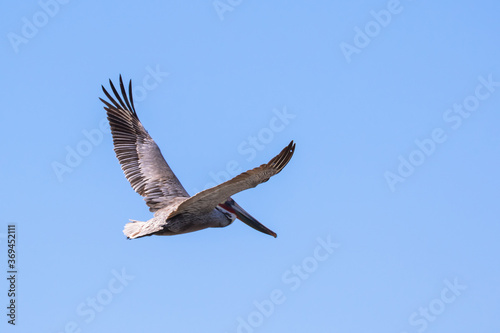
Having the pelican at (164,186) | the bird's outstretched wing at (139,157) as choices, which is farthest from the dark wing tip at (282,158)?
the bird's outstretched wing at (139,157)

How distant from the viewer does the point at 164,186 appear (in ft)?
39.9

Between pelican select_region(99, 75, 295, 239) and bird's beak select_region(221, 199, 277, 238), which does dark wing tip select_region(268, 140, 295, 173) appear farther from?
bird's beak select_region(221, 199, 277, 238)

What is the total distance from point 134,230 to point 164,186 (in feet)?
5.24

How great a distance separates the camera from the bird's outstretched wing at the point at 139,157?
12086mm

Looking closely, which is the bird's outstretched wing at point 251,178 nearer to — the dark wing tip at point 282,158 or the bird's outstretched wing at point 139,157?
the dark wing tip at point 282,158

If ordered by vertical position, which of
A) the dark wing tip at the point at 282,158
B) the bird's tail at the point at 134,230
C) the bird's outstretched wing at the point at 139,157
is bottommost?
the dark wing tip at the point at 282,158

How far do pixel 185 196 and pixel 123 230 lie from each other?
62.5 inches

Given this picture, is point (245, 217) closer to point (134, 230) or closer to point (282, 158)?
point (134, 230)

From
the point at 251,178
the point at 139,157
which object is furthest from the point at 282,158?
the point at 139,157

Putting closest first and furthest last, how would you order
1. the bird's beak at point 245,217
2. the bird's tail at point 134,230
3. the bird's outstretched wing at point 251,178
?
the bird's outstretched wing at point 251,178, the bird's tail at point 134,230, the bird's beak at point 245,217

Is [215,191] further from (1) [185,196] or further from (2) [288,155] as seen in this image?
(1) [185,196]

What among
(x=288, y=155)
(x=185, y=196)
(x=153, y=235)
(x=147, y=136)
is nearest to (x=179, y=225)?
(x=153, y=235)

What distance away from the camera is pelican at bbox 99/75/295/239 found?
908cm

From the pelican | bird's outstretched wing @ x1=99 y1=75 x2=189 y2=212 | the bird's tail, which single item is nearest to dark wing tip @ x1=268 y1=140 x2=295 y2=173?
the pelican
